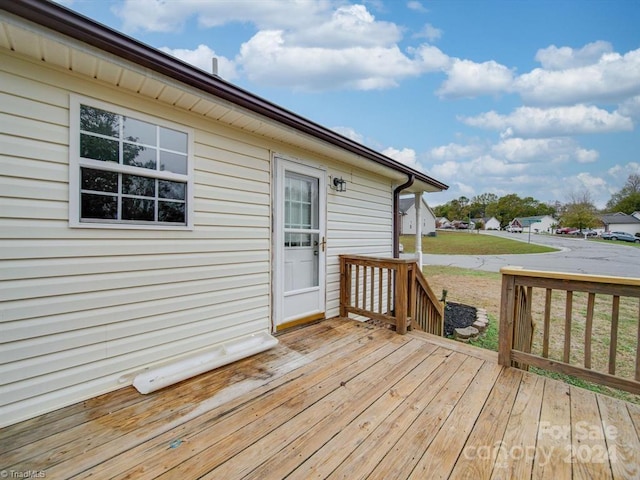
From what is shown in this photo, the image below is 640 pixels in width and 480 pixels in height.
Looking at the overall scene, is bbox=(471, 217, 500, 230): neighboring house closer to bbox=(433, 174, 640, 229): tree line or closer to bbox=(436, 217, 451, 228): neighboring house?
bbox=(433, 174, 640, 229): tree line

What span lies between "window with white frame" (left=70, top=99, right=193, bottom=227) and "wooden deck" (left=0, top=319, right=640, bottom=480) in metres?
1.37

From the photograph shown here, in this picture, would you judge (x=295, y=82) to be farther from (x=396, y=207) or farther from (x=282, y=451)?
(x=282, y=451)

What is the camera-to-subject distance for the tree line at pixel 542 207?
42.7m

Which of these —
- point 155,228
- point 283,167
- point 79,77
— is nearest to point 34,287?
point 155,228

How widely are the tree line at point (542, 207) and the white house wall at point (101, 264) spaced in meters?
53.8

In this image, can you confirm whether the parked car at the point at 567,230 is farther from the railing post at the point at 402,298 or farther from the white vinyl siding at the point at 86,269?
the white vinyl siding at the point at 86,269

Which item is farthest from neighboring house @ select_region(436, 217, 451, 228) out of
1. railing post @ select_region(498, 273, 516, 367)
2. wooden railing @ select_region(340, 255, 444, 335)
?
railing post @ select_region(498, 273, 516, 367)

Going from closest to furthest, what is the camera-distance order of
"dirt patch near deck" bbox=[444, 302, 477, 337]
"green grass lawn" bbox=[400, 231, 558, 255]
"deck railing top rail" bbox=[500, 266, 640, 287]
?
"deck railing top rail" bbox=[500, 266, 640, 287] → "dirt patch near deck" bbox=[444, 302, 477, 337] → "green grass lawn" bbox=[400, 231, 558, 255]

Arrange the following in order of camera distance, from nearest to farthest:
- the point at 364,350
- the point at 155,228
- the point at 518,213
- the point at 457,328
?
the point at 155,228 → the point at 364,350 → the point at 457,328 → the point at 518,213

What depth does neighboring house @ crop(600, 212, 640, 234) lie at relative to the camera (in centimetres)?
4066

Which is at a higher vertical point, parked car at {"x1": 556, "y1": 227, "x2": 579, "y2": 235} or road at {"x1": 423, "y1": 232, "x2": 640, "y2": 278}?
parked car at {"x1": 556, "y1": 227, "x2": 579, "y2": 235}

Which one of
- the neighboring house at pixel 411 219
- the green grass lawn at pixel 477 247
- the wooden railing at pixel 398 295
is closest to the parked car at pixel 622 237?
the green grass lawn at pixel 477 247

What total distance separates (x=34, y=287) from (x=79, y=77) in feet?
4.86

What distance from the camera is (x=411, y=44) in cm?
818
